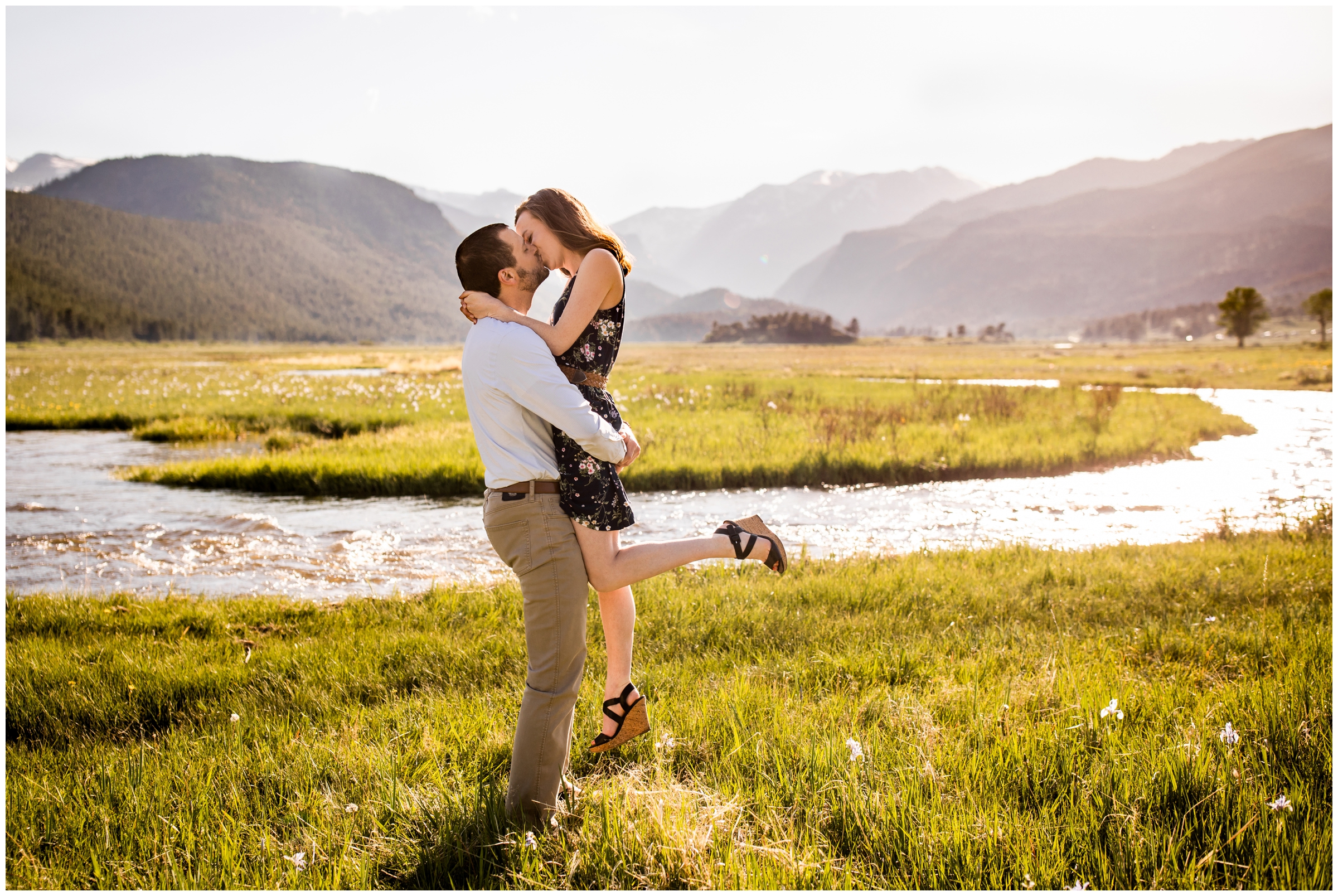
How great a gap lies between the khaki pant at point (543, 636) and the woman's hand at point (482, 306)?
846 millimetres

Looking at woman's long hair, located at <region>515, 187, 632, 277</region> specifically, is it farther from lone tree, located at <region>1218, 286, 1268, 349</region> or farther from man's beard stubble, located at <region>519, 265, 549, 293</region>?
lone tree, located at <region>1218, 286, 1268, 349</region>

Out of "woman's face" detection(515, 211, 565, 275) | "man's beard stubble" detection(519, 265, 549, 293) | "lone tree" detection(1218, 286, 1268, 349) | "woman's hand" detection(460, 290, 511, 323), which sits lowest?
"woman's hand" detection(460, 290, 511, 323)

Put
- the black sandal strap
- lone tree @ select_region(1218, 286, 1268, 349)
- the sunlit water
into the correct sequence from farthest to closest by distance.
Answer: lone tree @ select_region(1218, 286, 1268, 349), the sunlit water, the black sandal strap

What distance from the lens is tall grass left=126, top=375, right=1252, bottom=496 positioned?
14180mm

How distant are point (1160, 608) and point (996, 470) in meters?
9.35

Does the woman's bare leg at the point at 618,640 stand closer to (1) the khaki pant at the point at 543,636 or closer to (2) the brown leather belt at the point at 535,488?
(1) the khaki pant at the point at 543,636

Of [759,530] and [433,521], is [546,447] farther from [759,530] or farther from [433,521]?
[433,521]

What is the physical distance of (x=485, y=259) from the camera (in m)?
3.44

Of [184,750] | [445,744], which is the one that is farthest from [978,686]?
[184,750]

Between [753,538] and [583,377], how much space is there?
4.65ft

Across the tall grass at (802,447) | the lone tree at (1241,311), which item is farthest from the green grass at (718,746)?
the lone tree at (1241,311)

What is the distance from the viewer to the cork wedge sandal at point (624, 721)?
154 inches

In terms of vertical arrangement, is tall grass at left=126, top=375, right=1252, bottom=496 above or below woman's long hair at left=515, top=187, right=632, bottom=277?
below

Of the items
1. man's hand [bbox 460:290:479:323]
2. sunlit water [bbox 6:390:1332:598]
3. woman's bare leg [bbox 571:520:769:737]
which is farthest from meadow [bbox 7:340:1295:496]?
man's hand [bbox 460:290:479:323]
